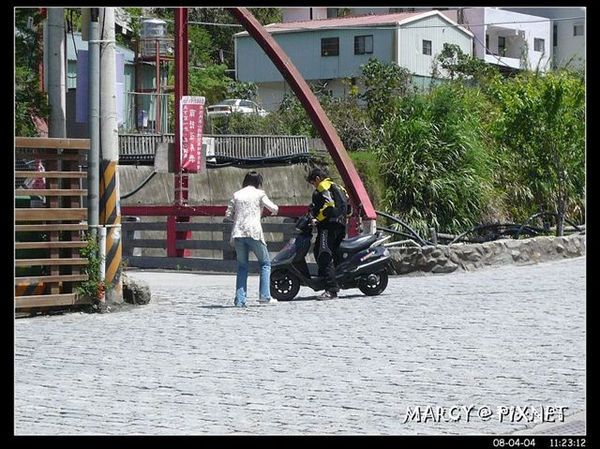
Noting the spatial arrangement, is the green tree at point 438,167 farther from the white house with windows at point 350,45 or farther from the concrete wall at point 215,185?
the white house with windows at point 350,45

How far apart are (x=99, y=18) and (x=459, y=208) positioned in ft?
43.5

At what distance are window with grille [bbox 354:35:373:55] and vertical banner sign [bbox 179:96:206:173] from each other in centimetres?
3541

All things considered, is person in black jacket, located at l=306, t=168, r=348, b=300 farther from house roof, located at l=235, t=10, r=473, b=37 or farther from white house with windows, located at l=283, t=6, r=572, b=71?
white house with windows, located at l=283, t=6, r=572, b=71

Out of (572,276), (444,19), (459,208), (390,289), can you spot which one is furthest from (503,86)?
(444,19)

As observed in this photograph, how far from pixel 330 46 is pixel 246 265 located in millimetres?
46113

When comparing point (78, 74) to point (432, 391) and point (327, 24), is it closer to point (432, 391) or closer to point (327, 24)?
point (432, 391)

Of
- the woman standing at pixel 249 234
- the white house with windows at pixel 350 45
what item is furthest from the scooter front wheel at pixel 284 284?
the white house with windows at pixel 350 45

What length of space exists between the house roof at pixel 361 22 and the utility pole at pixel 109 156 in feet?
142

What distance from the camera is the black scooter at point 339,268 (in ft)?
54.0

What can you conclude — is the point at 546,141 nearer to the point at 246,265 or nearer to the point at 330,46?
the point at 246,265

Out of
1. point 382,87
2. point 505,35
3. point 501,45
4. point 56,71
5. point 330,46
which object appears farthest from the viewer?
point 505,35

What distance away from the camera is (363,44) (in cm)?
5975

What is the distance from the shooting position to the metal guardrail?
36.1 meters

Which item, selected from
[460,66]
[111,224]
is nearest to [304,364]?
[111,224]
